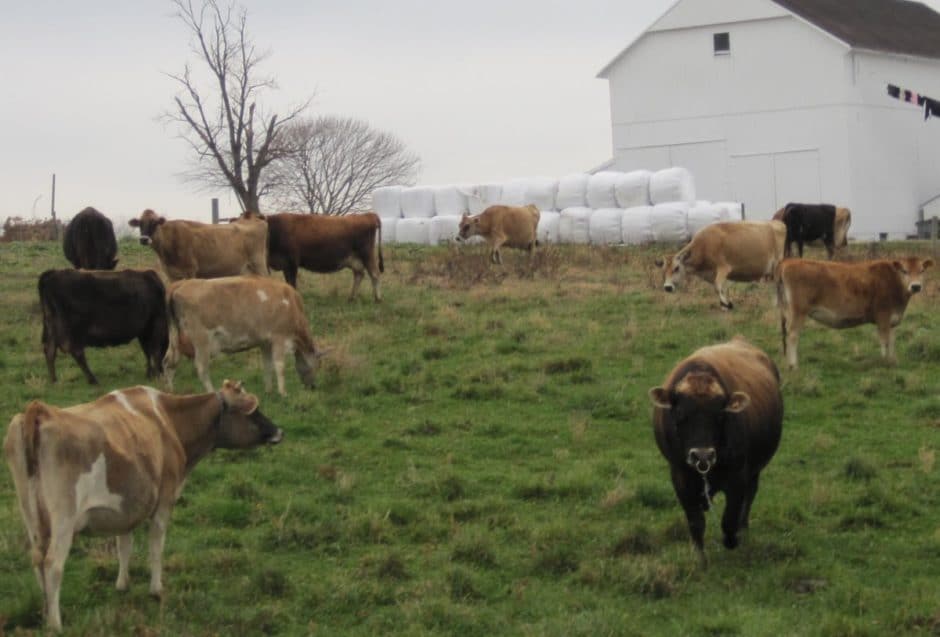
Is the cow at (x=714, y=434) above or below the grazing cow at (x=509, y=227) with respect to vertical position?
below

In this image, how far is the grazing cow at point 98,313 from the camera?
1579 centimetres

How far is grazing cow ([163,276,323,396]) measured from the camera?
15.1m

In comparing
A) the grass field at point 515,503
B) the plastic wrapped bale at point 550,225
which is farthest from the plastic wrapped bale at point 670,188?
A: the grass field at point 515,503

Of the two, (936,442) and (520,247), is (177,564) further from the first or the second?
(520,247)

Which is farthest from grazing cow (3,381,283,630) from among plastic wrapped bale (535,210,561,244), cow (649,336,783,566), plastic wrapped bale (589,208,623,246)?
plastic wrapped bale (535,210,561,244)

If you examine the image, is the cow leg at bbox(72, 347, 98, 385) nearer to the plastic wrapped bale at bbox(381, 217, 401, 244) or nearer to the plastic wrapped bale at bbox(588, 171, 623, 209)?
the plastic wrapped bale at bbox(588, 171, 623, 209)

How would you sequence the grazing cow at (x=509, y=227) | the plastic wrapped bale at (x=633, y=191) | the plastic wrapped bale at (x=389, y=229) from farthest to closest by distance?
the plastic wrapped bale at (x=389, y=229) → the plastic wrapped bale at (x=633, y=191) → the grazing cow at (x=509, y=227)

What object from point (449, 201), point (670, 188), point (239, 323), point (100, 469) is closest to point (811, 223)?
point (670, 188)

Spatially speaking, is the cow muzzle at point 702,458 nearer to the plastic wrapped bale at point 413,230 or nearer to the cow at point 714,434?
the cow at point 714,434

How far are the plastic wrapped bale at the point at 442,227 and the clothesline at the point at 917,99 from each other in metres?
12.1

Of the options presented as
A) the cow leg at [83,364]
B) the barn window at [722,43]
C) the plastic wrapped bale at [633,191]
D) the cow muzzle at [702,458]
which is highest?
the barn window at [722,43]

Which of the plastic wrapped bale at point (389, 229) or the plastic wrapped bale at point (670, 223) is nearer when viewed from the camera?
the plastic wrapped bale at point (670, 223)

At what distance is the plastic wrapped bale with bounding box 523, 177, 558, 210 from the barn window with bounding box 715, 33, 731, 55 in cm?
984

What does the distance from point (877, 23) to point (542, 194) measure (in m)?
17.3
